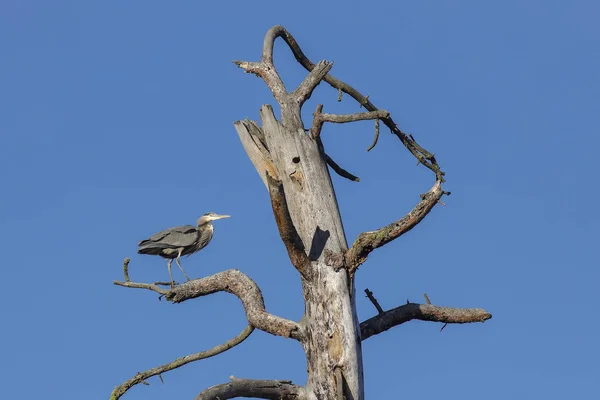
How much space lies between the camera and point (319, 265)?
31.2 ft

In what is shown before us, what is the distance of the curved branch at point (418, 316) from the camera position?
9.66m

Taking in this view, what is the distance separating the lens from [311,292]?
9461 millimetres

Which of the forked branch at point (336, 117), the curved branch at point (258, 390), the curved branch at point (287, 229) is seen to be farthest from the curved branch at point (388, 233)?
the curved branch at point (258, 390)

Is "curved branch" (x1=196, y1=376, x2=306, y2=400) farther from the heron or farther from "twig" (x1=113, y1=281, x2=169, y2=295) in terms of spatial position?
the heron

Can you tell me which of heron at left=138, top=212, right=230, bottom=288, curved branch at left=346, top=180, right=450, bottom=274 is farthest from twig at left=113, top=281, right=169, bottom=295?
heron at left=138, top=212, right=230, bottom=288

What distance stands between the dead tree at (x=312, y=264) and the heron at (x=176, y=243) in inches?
139

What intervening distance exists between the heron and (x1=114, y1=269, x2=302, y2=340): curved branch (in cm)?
344

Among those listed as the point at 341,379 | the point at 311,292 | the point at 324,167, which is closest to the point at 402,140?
the point at 324,167

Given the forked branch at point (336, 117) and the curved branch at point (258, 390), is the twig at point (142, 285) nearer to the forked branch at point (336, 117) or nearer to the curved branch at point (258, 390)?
the curved branch at point (258, 390)

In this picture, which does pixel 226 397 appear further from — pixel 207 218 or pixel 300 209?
pixel 207 218

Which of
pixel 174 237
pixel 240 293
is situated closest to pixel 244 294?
pixel 240 293

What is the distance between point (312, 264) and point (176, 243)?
17.6ft

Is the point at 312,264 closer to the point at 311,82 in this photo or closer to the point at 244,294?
the point at 244,294

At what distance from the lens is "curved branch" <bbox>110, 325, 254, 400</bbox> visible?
9984 millimetres
